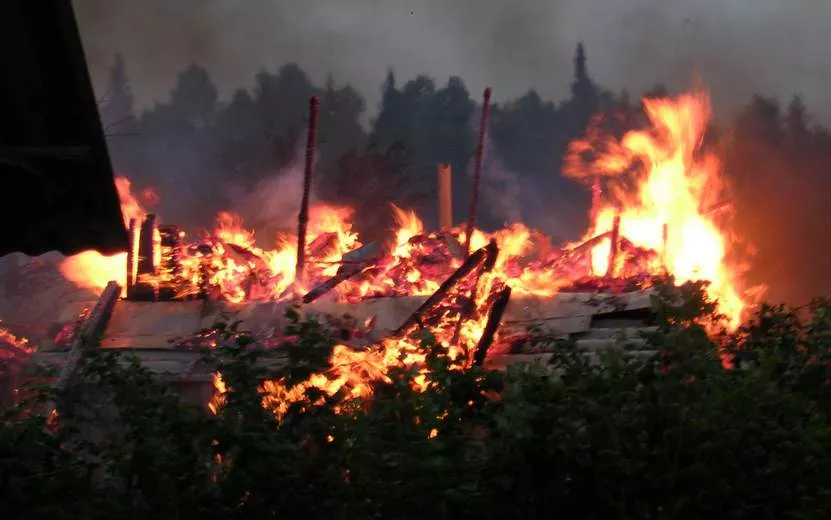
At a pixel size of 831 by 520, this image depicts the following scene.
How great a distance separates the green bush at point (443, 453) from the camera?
4168mm

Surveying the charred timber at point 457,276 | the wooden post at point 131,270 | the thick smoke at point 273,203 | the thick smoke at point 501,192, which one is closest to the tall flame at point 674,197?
the charred timber at point 457,276

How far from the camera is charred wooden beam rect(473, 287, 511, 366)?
11.9 m

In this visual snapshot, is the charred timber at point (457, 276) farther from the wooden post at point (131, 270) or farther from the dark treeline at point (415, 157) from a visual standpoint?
the dark treeline at point (415, 157)

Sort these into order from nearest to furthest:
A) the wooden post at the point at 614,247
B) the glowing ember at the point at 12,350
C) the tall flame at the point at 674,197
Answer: the glowing ember at the point at 12,350 < the wooden post at the point at 614,247 < the tall flame at the point at 674,197

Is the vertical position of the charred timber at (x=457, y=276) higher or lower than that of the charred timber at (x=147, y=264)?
lower

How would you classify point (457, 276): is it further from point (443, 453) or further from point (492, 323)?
point (443, 453)

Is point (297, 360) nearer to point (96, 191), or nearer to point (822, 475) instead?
point (96, 191)

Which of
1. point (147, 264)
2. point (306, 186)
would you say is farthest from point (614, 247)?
point (147, 264)

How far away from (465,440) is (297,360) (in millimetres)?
1025

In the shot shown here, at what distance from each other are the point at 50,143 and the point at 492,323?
8174mm

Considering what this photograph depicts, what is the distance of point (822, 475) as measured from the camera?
4.51 metres

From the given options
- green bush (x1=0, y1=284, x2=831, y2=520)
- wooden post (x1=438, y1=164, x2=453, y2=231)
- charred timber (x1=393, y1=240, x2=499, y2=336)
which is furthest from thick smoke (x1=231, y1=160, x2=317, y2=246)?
green bush (x1=0, y1=284, x2=831, y2=520)

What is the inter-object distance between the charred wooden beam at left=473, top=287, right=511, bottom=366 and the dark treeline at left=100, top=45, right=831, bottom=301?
1484 cm

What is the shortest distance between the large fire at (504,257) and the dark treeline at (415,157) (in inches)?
84.7
